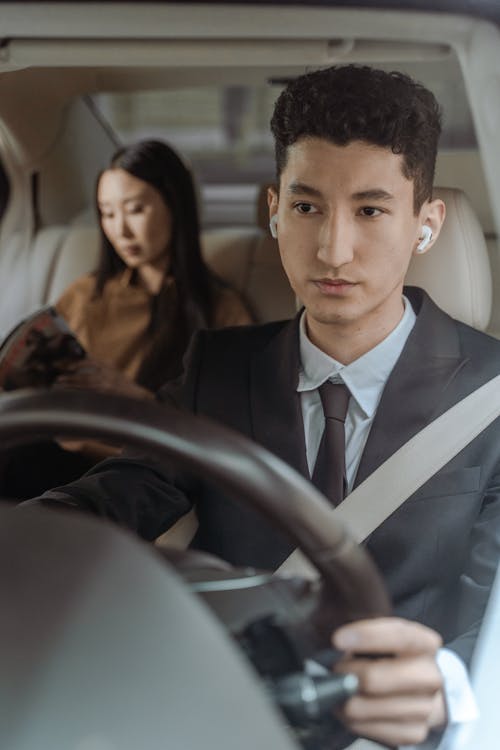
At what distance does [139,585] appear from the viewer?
0.75m

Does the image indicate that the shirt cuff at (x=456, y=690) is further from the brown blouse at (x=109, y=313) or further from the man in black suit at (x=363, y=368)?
the brown blouse at (x=109, y=313)

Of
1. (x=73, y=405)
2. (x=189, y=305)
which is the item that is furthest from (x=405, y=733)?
(x=189, y=305)

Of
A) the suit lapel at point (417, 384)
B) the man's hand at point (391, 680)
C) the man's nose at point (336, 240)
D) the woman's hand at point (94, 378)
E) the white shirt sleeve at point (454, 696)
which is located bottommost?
the white shirt sleeve at point (454, 696)

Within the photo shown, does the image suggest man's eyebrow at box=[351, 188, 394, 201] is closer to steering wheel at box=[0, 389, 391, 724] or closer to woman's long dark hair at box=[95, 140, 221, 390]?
Answer: steering wheel at box=[0, 389, 391, 724]

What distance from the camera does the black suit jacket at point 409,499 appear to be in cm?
103

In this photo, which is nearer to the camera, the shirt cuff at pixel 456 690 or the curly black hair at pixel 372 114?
the shirt cuff at pixel 456 690

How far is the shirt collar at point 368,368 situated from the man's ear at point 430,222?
0.06 m

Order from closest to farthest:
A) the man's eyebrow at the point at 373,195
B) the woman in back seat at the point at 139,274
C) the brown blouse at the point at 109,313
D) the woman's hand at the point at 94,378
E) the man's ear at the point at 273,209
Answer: the man's eyebrow at the point at 373,195, the man's ear at the point at 273,209, the woman's hand at the point at 94,378, the woman in back seat at the point at 139,274, the brown blouse at the point at 109,313

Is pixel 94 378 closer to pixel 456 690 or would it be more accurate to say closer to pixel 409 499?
pixel 409 499

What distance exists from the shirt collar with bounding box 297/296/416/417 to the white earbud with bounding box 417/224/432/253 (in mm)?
60

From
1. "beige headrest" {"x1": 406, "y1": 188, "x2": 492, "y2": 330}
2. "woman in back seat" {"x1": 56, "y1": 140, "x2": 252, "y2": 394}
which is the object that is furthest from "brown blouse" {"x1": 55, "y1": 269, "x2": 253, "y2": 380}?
"beige headrest" {"x1": 406, "y1": 188, "x2": 492, "y2": 330}

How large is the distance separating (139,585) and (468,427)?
46 cm

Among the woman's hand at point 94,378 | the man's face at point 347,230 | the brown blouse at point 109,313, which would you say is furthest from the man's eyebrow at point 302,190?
the brown blouse at point 109,313

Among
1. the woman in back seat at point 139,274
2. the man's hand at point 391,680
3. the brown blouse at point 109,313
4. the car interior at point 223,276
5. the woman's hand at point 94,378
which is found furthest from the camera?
the brown blouse at point 109,313
